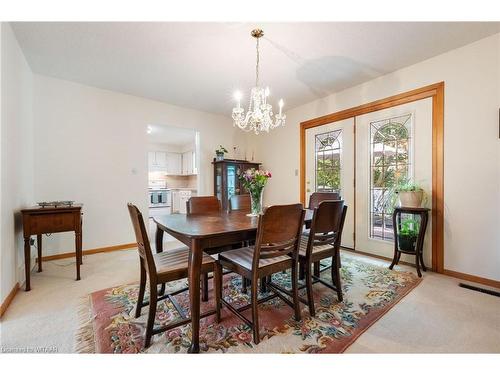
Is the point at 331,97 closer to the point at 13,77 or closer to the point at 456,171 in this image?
the point at 456,171

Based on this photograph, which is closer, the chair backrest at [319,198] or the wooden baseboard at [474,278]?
the wooden baseboard at [474,278]

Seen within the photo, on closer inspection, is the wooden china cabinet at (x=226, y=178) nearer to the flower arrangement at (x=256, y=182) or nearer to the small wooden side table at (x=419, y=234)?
the flower arrangement at (x=256, y=182)

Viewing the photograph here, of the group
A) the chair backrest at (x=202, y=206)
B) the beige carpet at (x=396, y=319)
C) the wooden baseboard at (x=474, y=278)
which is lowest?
the beige carpet at (x=396, y=319)

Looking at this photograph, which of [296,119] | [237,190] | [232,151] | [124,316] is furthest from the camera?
[232,151]

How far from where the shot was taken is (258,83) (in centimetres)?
320

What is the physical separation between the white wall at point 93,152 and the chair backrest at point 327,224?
3.08 metres

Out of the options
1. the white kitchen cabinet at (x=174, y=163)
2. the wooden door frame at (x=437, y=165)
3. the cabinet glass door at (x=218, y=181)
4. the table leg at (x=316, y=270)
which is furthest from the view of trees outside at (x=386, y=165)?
the white kitchen cabinet at (x=174, y=163)

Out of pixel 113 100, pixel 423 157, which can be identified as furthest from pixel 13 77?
pixel 423 157

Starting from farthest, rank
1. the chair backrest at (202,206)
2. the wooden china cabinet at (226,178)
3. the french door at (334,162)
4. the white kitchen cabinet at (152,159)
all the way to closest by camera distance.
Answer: the white kitchen cabinet at (152,159) → the wooden china cabinet at (226,178) → the french door at (334,162) → the chair backrest at (202,206)

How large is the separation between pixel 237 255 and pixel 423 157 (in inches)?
101

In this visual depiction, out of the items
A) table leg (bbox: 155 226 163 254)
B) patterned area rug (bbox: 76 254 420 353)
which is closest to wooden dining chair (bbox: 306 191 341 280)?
patterned area rug (bbox: 76 254 420 353)

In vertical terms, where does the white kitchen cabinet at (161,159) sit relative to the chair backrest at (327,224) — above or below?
above

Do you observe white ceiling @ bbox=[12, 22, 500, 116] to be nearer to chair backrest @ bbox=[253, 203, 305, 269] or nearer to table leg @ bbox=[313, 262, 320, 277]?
chair backrest @ bbox=[253, 203, 305, 269]

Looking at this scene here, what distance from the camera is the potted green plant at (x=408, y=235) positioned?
2.63 m
